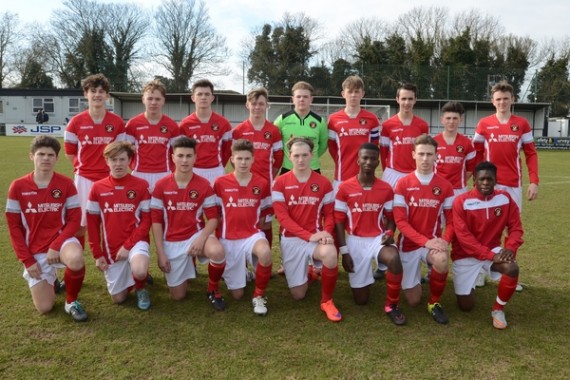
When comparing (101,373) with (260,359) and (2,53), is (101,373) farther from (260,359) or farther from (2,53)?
(2,53)

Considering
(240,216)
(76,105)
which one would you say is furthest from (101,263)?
(76,105)

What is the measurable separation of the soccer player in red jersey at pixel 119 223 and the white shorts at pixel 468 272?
2.58m

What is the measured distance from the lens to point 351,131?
4.76 meters

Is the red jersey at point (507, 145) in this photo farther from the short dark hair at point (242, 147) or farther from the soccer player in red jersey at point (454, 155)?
the short dark hair at point (242, 147)

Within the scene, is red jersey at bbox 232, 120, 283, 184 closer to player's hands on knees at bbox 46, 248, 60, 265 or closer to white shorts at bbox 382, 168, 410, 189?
white shorts at bbox 382, 168, 410, 189

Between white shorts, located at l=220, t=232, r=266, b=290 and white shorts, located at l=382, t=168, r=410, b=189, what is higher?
white shorts, located at l=382, t=168, r=410, b=189

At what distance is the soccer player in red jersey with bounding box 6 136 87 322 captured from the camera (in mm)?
3539

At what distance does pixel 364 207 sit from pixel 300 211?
558 millimetres

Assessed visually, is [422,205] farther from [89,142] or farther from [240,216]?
[89,142]

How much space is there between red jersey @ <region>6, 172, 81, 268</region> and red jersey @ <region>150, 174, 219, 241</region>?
66 cm

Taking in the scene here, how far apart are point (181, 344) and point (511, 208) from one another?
2796 millimetres

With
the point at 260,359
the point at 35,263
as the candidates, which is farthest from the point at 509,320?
the point at 35,263

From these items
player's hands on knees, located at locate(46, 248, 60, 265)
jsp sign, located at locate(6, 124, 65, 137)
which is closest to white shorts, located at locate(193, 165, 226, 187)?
player's hands on knees, located at locate(46, 248, 60, 265)

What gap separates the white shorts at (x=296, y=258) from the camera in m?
3.93
